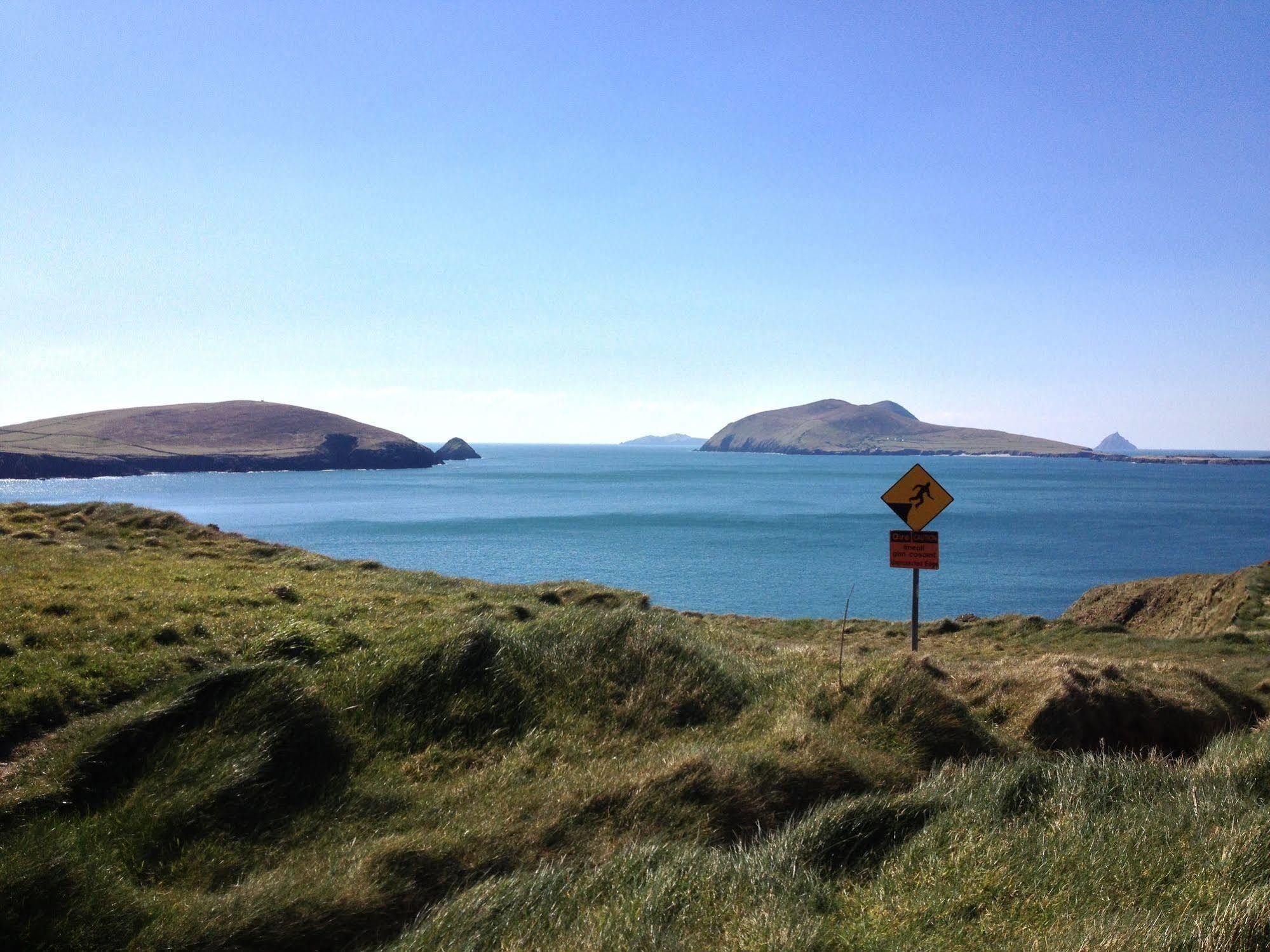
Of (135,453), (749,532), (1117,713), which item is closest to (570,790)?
(1117,713)

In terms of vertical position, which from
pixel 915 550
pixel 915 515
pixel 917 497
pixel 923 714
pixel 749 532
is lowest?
pixel 749 532

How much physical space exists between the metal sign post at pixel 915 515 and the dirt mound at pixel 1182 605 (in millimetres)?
15587

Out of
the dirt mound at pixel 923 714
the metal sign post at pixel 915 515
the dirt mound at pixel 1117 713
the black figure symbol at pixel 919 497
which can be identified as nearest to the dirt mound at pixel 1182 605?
the dirt mound at pixel 1117 713

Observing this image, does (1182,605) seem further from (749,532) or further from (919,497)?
(749,532)

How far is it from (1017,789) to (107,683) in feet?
27.4

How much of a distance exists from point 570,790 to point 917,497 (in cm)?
941

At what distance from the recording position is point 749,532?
79.7 meters

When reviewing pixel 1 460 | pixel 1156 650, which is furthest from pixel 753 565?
pixel 1 460

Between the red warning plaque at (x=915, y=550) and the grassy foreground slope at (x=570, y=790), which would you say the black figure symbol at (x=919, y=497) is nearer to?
the red warning plaque at (x=915, y=550)

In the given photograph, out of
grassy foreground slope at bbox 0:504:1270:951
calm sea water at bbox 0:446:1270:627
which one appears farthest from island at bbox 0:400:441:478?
grassy foreground slope at bbox 0:504:1270:951

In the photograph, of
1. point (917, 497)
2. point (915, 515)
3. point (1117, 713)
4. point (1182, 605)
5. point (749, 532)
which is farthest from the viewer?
point (749, 532)

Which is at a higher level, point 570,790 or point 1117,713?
point 570,790

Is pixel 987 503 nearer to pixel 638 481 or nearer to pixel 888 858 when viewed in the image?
pixel 638 481

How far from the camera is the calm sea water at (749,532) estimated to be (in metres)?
51.5
